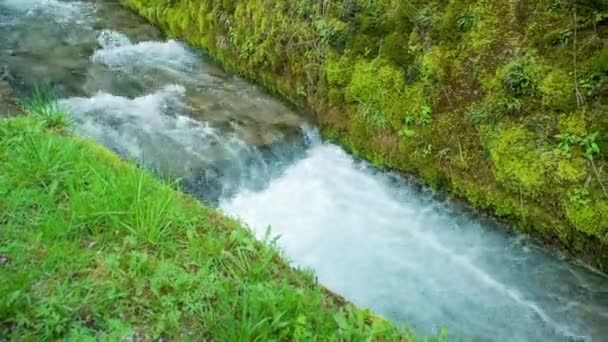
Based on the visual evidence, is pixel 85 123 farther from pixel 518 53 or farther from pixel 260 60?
pixel 518 53

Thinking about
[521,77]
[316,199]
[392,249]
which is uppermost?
[521,77]

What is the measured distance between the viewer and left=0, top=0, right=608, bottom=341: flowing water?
3822 millimetres

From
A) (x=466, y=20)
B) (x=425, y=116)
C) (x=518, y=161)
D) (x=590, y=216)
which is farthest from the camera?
(x=425, y=116)

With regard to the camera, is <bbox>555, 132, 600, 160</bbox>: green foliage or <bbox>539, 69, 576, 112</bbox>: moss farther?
<bbox>539, 69, 576, 112</bbox>: moss

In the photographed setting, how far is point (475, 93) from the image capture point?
4410 millimetres

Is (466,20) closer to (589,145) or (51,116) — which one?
(589,145)

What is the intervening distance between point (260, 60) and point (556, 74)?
344 cm

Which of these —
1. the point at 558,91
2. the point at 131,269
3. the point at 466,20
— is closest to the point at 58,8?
the point at 466,20

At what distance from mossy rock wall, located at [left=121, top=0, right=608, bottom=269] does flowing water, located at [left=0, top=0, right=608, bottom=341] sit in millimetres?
263

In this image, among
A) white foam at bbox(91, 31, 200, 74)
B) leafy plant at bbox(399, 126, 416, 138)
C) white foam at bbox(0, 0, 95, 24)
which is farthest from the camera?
white foam at bbox(0, 0, 95, 24)

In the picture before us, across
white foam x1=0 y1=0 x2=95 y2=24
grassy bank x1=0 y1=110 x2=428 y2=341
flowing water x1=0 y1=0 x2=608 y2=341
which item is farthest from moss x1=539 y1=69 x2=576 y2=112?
white foam x1=0 y1=0 x2=95 y2=24

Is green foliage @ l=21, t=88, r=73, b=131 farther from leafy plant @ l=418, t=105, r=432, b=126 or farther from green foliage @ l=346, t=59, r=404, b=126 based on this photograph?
leafy plant @ l=418, t=105, r=432, b=126

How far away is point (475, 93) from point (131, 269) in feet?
10.3

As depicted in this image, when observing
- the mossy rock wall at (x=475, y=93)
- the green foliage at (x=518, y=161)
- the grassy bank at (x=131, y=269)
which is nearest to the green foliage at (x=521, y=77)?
the mossy rock wall at (x=475, y=93)
